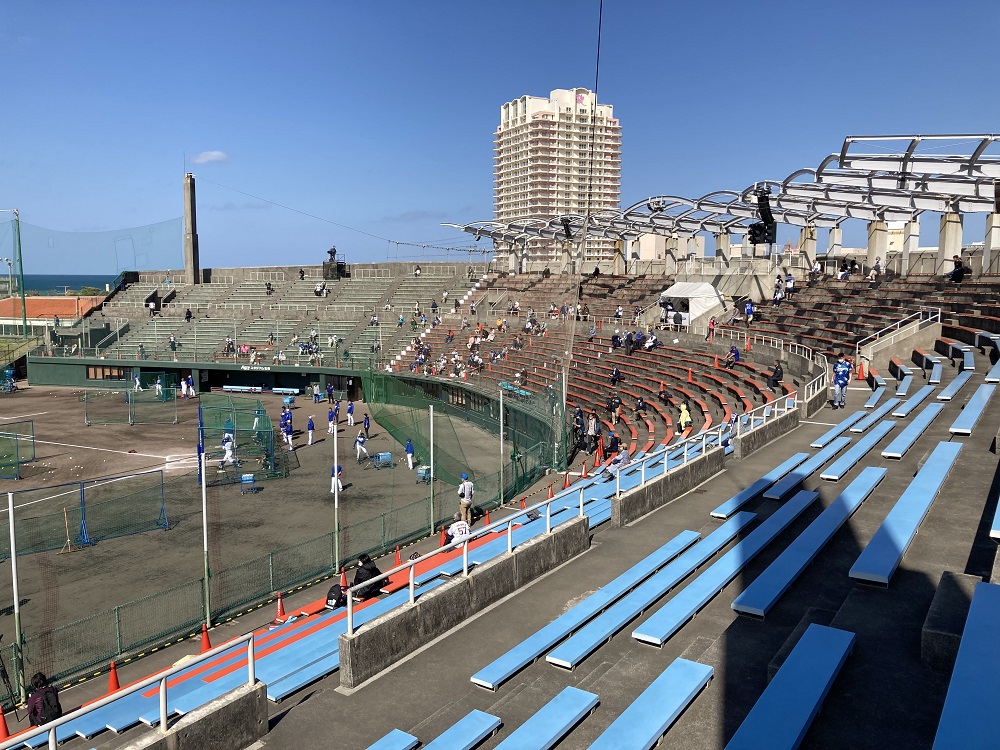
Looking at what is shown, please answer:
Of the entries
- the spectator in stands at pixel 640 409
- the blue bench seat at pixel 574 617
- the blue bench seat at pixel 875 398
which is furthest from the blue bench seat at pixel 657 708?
the spectator in stands at pixel 640 409

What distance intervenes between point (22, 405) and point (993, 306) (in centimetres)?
4644

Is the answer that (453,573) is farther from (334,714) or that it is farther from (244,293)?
(244,293)

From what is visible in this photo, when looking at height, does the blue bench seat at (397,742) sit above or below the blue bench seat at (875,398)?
below

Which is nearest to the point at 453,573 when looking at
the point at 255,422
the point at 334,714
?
the point at 334,714

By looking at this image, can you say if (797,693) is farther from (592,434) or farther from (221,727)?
(592,434)

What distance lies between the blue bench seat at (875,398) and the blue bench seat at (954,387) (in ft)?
5.27

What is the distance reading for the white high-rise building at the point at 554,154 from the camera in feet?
536

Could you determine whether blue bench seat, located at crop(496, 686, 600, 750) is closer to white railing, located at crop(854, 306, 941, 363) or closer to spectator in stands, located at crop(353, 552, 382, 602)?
spectator in stands, located at crop(353, 552, 382, 602)

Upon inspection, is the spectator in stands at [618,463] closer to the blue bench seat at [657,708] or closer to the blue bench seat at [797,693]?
the blue bench seat at [797,693]

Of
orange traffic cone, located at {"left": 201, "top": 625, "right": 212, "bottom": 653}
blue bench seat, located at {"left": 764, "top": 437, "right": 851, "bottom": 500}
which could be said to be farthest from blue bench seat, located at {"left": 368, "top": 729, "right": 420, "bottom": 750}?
blue bench seat, located at {"left": 764, "top": 437, "right": 851, "bottom": 500}

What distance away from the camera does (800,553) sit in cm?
1018

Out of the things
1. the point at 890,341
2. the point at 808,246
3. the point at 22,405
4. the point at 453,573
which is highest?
the point at 808,246

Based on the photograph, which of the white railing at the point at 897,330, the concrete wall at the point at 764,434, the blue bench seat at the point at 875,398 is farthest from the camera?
the white railing at the point at 897,330

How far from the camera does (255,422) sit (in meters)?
27.1
